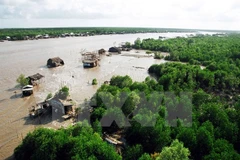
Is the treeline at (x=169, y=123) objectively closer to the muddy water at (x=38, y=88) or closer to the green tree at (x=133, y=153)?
the green tree at (x=133, y=153)

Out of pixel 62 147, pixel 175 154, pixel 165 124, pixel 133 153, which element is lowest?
pixel 133 153

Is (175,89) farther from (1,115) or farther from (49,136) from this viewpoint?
(1,115)

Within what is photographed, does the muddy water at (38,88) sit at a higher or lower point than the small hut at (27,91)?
lower

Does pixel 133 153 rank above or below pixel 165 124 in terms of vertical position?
below

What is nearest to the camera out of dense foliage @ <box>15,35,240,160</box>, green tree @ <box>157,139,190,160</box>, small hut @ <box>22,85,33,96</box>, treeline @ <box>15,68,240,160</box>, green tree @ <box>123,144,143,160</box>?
green tree @ <box>157,139,190,160</box>

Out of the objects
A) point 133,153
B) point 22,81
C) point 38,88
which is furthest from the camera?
point 38,88

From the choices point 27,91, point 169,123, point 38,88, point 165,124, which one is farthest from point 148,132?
point 38,88

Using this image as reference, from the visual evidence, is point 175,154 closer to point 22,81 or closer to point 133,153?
point 133,153

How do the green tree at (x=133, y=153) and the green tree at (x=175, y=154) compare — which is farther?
the green tree at (x=133, y=153)

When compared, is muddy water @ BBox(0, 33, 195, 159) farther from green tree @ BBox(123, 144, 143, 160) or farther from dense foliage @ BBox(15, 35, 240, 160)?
green tree @ BBox(123, 144, 143, 160)

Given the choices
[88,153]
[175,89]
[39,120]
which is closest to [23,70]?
[39,120]

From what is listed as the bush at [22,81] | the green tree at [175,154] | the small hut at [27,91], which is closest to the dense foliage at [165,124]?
the green tree at [175,154]

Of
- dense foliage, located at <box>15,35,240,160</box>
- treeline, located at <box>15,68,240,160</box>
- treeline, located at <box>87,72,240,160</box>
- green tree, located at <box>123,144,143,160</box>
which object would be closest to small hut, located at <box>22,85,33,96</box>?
dense foliage, located at <box>15,35,240,160</box>
